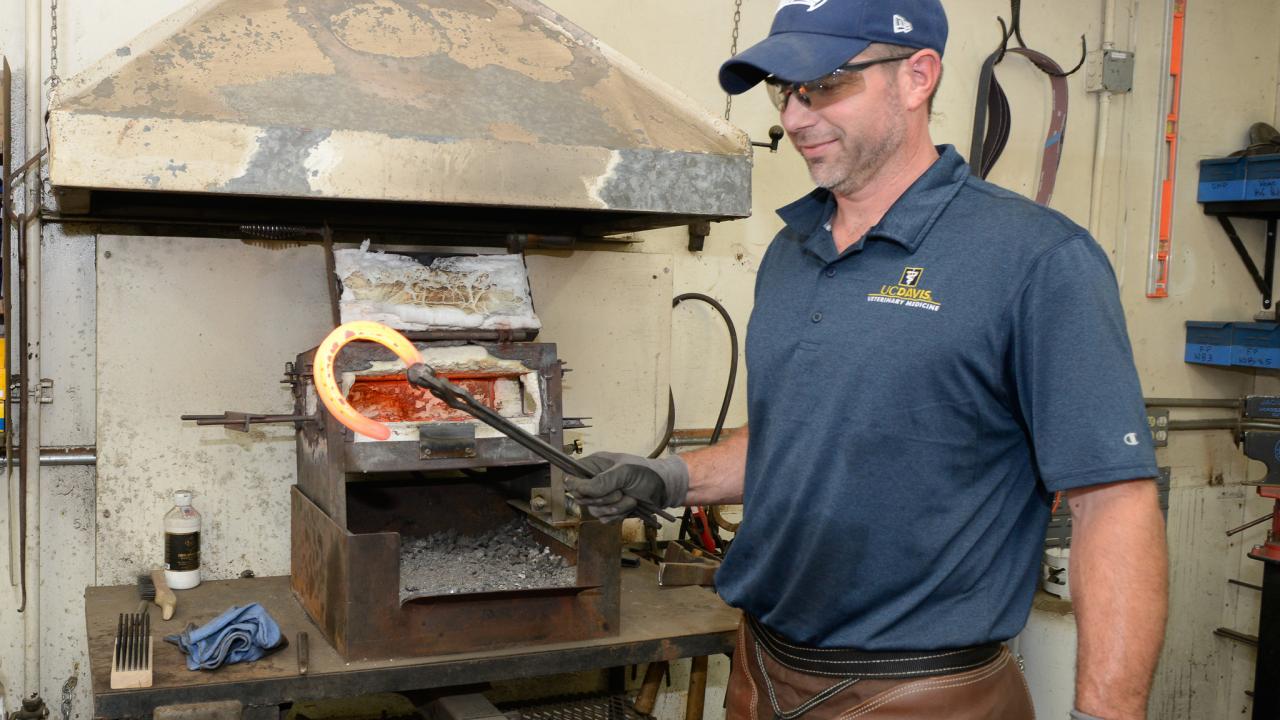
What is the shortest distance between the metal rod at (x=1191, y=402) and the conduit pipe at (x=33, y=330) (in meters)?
2.73

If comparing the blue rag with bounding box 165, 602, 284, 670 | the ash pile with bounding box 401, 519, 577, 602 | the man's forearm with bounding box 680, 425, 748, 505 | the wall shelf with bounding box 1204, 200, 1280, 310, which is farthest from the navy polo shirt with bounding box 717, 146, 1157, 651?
the wall shelf with bounding box 1204, 200, 1280, 310

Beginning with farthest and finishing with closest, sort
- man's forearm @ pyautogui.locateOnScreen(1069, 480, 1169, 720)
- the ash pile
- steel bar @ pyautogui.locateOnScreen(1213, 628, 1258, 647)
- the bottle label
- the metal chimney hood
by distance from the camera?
steel bar @ pyautogui.locateOnScreen(1213, 628, 1258, 647)
the bottle label
the ash pile
the metal chimney hood
man's forearm @ pyautogui.locateOnScreen(1069, 480, 1169, 720)

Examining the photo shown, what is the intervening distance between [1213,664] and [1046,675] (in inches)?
48.8

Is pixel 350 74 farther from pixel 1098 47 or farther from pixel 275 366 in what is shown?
pixel 1098 47

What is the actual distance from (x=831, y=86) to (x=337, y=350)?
68cm

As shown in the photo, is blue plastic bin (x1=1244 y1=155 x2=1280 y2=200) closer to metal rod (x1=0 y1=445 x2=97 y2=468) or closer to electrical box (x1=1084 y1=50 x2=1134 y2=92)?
electrical box (x1=1084 y1=50 x2=1134 y2=92)

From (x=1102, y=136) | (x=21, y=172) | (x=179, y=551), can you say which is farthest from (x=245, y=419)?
(x=1102, y=136)

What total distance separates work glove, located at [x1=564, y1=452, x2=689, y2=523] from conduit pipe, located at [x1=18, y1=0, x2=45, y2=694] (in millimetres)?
1088

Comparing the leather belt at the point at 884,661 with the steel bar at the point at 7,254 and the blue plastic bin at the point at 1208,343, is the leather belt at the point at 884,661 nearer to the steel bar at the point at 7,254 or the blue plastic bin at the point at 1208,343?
the steel bar at the point at 7,254

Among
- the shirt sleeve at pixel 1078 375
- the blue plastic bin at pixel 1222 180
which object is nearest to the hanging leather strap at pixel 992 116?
the blue plastic bin at pixel 1222 180

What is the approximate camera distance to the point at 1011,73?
2.94 meters

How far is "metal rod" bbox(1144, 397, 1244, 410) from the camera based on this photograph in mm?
3156

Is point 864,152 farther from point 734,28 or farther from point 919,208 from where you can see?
point 734,28

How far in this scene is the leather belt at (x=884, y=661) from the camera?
4.20 feet
